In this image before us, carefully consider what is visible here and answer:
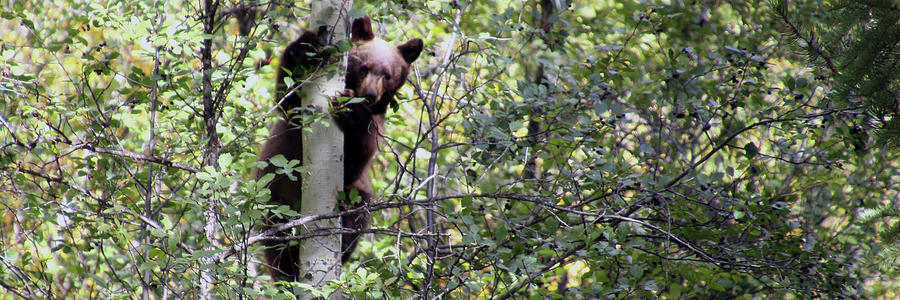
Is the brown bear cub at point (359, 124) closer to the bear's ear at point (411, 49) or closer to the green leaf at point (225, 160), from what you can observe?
the bear's ear at point (411, 49)

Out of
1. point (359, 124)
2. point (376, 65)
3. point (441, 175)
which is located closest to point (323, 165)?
point (441, 175)

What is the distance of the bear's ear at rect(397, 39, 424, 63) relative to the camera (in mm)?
4387

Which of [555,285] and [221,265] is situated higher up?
[221,265]

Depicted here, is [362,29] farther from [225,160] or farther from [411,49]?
[225,160]

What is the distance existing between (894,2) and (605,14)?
3.79m

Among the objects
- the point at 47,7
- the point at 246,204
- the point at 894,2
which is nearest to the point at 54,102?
the point at 246,204

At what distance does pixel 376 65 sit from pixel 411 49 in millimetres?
246

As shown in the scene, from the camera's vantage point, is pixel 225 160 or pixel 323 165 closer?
pixel 225 160

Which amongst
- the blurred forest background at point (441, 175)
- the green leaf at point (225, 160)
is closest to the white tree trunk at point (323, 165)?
the blurred forest background at point (441, 175)

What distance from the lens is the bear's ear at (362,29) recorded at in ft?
13.6

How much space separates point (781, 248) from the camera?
11.3ft

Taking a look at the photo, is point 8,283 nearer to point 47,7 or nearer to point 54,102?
point 54,102

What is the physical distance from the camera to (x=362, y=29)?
4.21 metres

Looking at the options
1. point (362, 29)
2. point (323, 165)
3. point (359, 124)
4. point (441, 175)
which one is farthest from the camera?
point (359, 124)
